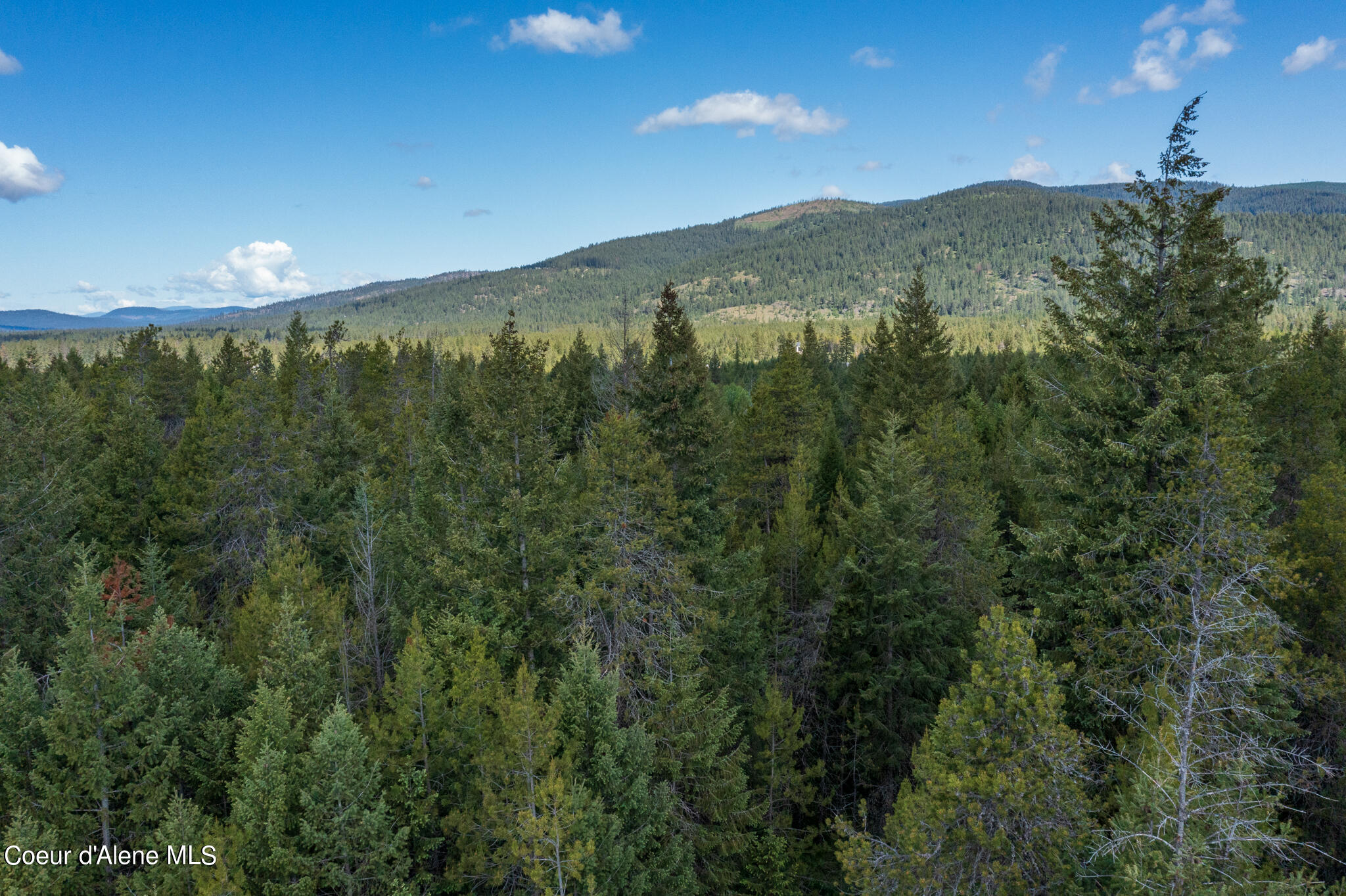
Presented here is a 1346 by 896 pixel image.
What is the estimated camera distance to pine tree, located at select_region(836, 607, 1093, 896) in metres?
8.38

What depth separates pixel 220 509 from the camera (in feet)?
84.0

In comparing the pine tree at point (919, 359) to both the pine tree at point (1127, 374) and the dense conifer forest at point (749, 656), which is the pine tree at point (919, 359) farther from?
the pine tree at point (1127, 374)

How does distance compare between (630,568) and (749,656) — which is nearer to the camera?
(630,568)

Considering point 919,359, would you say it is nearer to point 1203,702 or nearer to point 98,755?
point 1203,702

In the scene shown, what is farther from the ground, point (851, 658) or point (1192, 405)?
point (1192, 405)

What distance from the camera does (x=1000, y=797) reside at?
845cm

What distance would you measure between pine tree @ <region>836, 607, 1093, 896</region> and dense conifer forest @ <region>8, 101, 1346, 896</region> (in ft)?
0.22

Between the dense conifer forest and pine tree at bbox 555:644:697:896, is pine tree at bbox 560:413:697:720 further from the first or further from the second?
pine tree at bbox 555:644:697:896

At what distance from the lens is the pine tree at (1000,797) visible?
8375mm

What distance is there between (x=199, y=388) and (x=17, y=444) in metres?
17.5

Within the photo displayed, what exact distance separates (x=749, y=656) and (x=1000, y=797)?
38.0ft

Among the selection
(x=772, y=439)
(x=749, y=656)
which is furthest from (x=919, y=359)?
(x=749, y=656)

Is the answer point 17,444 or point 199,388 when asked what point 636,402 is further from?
point 199,388

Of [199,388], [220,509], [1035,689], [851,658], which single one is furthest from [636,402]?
[199,388]
